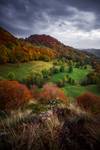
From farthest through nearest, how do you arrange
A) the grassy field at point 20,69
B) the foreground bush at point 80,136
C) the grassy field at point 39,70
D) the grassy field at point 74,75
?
the grassy field at point 74,75
the grassy field at point 20,69
the grassy field at point 39,70
the foreground bush at point 80,136

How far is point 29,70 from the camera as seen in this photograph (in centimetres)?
7512

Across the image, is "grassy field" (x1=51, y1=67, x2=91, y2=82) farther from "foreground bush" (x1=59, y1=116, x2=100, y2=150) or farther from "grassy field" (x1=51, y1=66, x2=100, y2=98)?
"foreground bush" (x1=59, y1=116, x2=100, y2=150)

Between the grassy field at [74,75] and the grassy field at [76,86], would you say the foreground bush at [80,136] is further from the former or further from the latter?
the grassy field at [74,75]

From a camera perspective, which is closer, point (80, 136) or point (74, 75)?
point (80, 136)

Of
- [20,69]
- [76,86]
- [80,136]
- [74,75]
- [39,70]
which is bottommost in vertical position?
[76,86]

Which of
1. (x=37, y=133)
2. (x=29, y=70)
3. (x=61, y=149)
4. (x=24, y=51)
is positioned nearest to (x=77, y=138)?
(x=61, y=149)

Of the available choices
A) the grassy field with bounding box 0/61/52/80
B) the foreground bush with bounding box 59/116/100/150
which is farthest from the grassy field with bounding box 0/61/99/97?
the foreground bush with bounding box 59/116/100/150

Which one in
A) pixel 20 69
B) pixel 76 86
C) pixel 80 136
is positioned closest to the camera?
pixel 80 136

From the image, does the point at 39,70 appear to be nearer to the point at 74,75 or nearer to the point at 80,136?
the point at 74,75

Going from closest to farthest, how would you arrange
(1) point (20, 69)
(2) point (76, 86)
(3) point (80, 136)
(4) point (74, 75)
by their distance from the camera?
1. (3) point (80, 136)
2. (2) point (76, 86)
3. (1) point (20, 69)
4. (4) point (74, 75)

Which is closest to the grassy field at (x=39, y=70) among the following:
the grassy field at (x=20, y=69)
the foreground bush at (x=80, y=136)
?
the grassy field at (x=20, y=69)

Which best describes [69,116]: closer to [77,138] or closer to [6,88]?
[77,138]

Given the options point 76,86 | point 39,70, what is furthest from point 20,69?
point 76,86

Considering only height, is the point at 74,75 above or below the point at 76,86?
above
